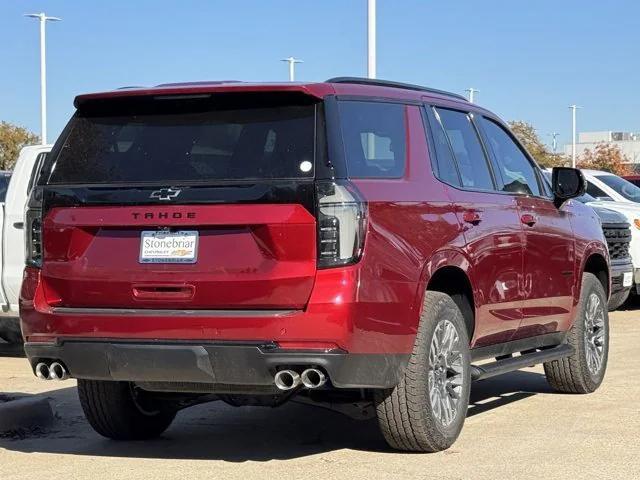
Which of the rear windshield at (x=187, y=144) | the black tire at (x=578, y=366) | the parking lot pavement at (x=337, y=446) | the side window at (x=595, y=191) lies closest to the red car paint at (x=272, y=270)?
the rear windshield at (x=187, y=144)

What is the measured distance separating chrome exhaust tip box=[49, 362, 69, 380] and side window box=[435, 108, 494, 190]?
8.32 ft

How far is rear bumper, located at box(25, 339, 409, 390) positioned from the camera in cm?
584

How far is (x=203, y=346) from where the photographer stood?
5.93 m

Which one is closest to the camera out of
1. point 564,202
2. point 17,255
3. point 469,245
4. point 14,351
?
point 469,245

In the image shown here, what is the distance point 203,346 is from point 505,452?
192cm

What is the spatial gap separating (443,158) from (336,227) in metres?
1.43

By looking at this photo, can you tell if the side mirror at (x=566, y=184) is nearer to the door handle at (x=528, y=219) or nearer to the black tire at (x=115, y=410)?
the door handle at (x=528, y=219)

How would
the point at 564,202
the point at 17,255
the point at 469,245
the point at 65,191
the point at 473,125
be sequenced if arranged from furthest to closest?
the point at 17,255, the point at 564,202, the point at 473,125, the point at 469,245, the point at 65,191

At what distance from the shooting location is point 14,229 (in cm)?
1133

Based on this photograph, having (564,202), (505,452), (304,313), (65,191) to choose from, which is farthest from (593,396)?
(65,191)

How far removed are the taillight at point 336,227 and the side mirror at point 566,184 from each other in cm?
310

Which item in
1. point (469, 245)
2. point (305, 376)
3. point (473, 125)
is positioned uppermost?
point (473, 125)

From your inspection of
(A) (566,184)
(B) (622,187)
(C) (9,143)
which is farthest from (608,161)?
(A) (566,184)

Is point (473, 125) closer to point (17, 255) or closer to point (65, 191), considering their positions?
point (65, 191)
